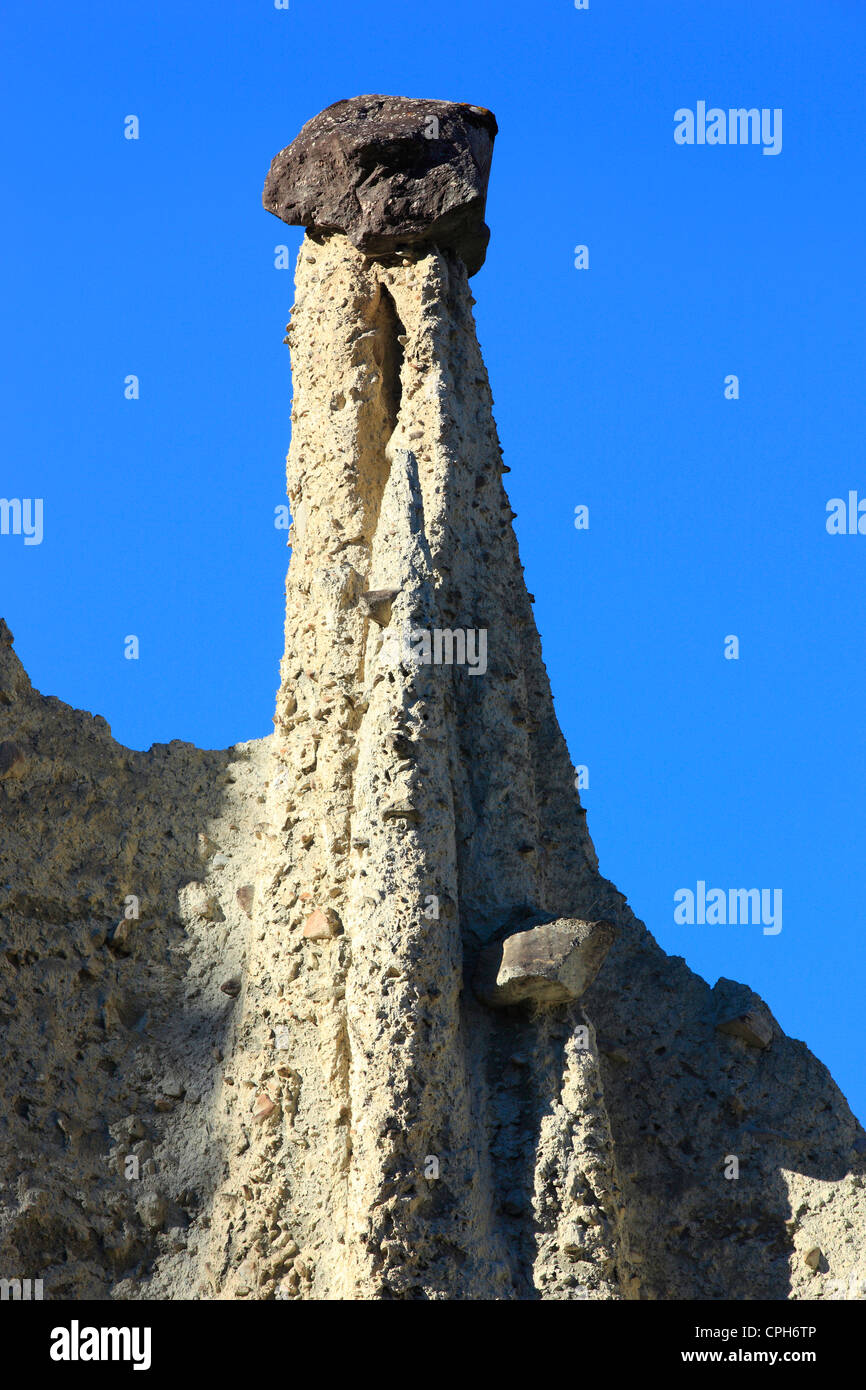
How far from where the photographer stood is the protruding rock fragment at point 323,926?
8961 mm

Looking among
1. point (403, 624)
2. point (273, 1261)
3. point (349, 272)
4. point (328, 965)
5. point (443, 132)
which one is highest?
point (443, 132)

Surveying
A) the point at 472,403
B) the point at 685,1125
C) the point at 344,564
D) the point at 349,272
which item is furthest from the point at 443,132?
the point at 685,1125

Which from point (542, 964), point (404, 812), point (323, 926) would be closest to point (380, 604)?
point (404, 812)

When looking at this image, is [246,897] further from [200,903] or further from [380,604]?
[380,604]

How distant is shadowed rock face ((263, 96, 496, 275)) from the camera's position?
10.6 metres

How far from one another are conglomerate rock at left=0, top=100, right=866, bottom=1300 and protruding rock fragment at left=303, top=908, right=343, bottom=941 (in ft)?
0.06

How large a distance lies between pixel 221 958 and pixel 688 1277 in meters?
2.79

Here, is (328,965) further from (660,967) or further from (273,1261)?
(660,967)

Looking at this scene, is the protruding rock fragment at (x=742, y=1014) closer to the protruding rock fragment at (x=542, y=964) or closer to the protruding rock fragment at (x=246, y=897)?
the protruding rock fragment at (x=542, y=964)

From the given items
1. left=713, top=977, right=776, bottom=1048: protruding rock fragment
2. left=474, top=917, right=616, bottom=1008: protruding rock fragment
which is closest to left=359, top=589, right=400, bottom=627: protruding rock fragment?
left=474, top=917, right=616, bottom=1008: protruding rock fragment

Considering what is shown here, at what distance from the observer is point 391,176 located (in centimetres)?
1070

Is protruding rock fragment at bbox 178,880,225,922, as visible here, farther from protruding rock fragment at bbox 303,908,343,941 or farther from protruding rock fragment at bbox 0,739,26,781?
protruding rock fragment at bbox 303,908,343,941

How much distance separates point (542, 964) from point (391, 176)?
4.66 metres
